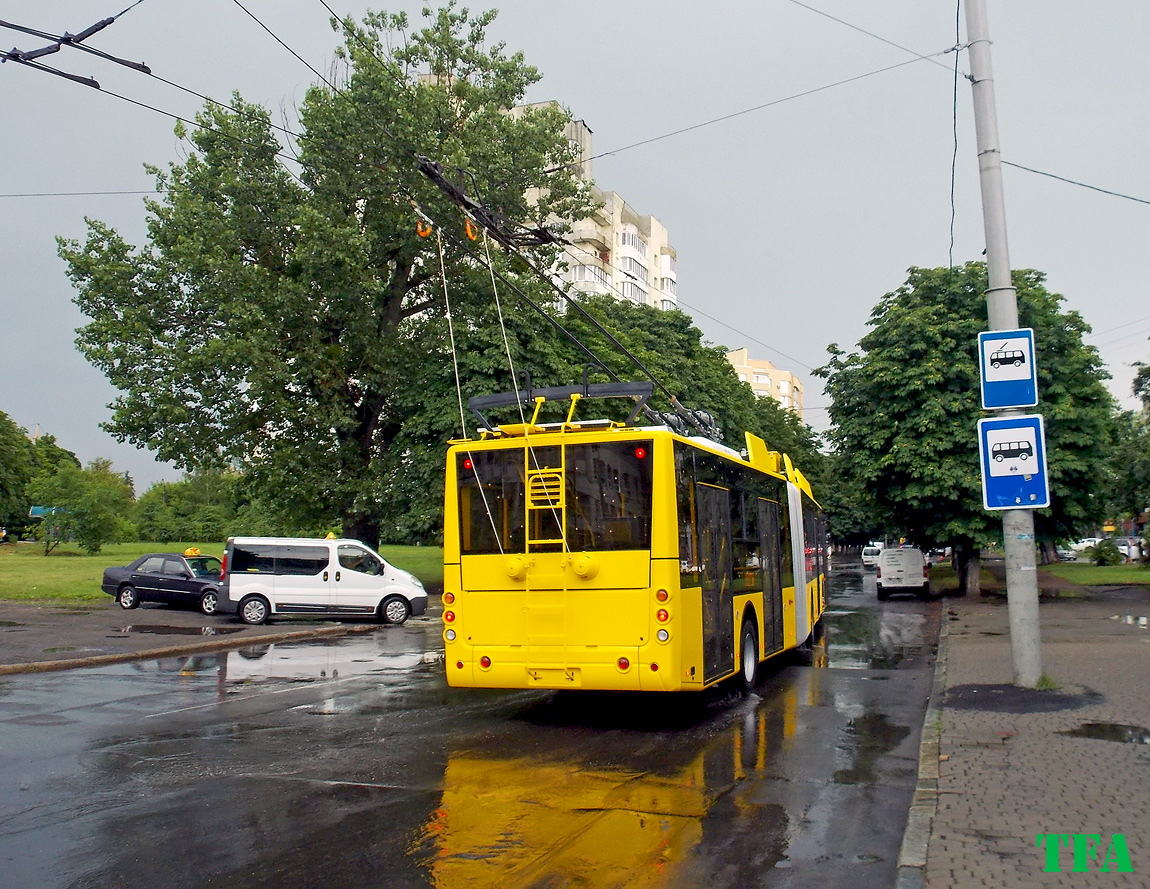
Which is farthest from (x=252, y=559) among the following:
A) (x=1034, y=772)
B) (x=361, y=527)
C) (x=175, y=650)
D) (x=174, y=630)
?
(x=1034, y=772)

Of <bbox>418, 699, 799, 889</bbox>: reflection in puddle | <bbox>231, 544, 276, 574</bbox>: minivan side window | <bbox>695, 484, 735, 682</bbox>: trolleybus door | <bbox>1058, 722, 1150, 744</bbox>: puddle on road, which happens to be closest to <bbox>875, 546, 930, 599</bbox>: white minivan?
<bbox>231, 544, 276, 574</bbox>: minivan side window

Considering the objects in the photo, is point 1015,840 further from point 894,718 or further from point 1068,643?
point 1068,643

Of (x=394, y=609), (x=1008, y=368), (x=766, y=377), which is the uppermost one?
(x=766, y=377)

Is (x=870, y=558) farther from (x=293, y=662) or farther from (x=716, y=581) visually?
(x=716, y=581)

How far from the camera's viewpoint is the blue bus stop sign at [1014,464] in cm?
1079

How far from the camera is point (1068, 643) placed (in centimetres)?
1650

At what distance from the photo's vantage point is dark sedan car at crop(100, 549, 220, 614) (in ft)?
83.2

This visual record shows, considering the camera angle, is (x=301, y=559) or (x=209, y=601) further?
(x=209, y=601)

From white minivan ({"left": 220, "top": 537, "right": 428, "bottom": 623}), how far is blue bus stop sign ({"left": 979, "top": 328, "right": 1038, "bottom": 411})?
16579 millimetres

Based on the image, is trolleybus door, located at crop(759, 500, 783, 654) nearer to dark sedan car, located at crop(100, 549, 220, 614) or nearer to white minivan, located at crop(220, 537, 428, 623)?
white minivan, located at crop(220, 537, 428, 623)

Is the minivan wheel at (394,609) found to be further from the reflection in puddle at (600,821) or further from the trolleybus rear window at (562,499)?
the reflection in puddle at (600,821)

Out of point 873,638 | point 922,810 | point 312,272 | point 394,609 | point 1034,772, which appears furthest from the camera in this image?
point 312,272

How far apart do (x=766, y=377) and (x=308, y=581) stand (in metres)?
117

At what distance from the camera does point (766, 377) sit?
135500 mm
